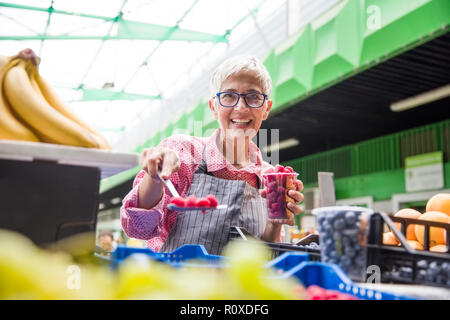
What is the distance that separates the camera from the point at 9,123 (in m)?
0.92

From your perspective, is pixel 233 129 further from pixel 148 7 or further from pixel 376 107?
pixel 148 7

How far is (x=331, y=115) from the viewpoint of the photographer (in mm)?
6977

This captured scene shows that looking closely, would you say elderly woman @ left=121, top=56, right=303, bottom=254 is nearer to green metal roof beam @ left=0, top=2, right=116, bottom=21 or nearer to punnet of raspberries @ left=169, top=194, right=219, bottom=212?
punnet of raspberries @ left=169, top=194, right=219, bottom=212

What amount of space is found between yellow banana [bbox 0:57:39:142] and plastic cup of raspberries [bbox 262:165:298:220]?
2.44 ft

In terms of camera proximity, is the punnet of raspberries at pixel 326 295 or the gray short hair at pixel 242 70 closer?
the punnet of raspberries at pixel 326 295

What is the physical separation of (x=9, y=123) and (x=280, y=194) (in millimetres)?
821

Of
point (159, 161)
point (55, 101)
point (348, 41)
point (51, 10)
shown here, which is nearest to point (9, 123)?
point (55, 101)

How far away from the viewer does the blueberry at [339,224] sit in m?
Result: 0.91

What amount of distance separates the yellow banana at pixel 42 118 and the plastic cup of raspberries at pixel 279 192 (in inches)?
25.6

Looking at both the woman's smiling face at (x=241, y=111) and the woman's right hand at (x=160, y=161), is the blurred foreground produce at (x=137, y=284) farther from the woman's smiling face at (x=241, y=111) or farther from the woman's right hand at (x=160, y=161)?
the woman's smiling face at (x=241, y=111)

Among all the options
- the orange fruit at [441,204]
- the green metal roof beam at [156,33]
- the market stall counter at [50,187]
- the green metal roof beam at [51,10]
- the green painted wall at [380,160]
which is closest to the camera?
the market stall counter at [50,187]

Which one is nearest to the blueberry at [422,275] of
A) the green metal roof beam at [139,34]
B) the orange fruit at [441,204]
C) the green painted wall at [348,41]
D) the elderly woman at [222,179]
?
the elderly woman at [222,179]

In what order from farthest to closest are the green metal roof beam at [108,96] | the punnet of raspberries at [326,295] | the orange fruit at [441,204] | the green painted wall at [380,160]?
the green metal roof beam at [108,96], the green painted wall at [380,160], the orange fruit at [441,204], the punnet of raspberries at [326,295]

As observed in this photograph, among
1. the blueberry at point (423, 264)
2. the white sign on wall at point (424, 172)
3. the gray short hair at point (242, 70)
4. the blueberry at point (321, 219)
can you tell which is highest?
the white sign on wall at point (424, 172)
